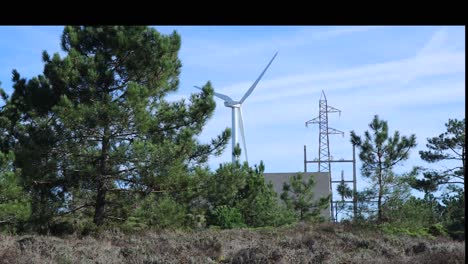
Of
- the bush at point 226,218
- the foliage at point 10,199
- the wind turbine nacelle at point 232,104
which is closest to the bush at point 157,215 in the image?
the bush at point 226,218

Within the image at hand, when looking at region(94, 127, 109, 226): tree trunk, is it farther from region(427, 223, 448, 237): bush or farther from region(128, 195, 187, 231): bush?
region(427, 223, 448, 237): bush

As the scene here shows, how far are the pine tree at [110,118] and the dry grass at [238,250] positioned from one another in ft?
14.5

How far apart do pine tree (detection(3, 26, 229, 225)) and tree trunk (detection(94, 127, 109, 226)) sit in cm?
3

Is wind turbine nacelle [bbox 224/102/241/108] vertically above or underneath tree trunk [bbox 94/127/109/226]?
above

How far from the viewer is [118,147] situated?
19234mm

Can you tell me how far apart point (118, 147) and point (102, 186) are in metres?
1.50

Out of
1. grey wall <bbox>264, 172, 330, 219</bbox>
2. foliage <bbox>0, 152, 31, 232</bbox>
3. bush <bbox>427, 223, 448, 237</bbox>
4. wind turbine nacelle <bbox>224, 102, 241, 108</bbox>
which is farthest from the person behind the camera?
grey wall <bbox>264, 172, 330, 219</bbox>

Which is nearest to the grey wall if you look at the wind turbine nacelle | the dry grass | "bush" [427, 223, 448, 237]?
the wind turbine nacelle

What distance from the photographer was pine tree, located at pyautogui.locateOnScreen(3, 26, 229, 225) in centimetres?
1919
